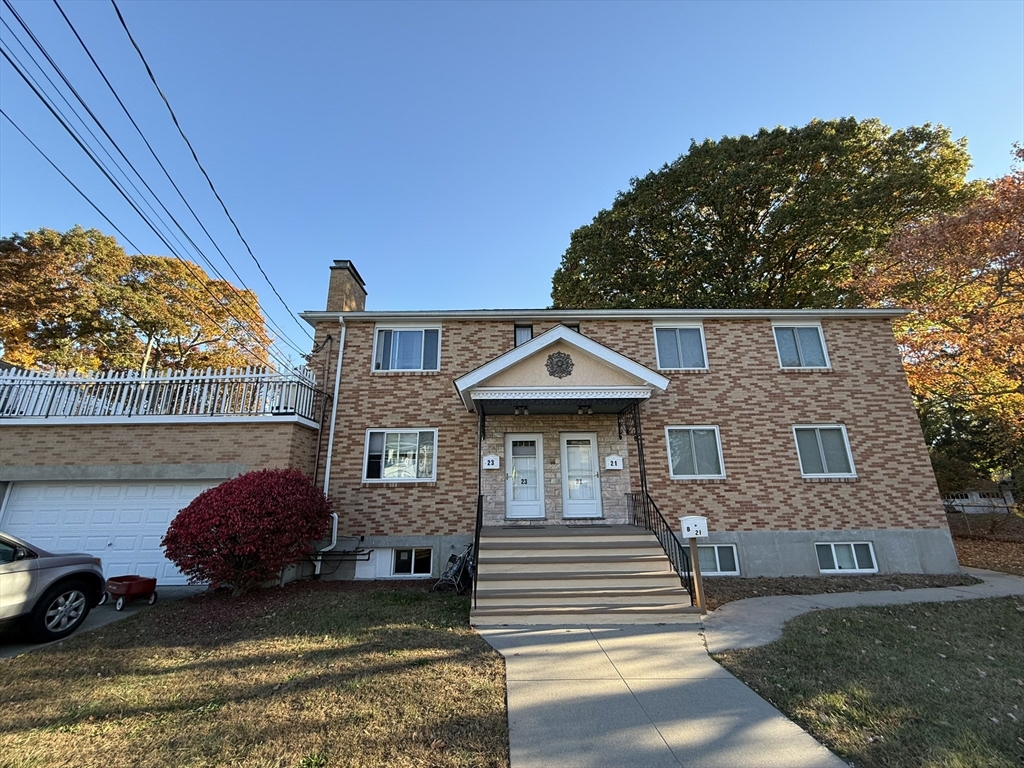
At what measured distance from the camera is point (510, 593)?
23.0 feet

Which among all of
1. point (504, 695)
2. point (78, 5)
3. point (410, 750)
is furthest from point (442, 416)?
point (78, 5)

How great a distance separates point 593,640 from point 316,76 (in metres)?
12.2

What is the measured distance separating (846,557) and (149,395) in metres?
16.0

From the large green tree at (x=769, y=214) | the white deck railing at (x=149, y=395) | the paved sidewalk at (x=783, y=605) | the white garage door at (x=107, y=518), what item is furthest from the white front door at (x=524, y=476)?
the large green tree at (x=769, y=214)

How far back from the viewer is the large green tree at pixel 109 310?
19.1 m

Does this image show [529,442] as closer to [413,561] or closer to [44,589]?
[413,561]

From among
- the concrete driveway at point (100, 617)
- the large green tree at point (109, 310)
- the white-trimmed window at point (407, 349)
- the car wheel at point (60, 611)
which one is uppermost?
the large green tree at point (109, 310)

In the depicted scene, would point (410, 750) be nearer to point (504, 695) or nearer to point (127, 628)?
point (504, 695)

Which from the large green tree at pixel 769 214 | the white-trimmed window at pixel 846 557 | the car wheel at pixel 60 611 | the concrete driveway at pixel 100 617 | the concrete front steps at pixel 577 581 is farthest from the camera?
the large green tree at pixel 769 214

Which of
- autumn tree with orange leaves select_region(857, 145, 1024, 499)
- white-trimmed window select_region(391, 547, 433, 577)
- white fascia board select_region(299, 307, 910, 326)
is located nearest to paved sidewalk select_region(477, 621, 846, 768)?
white-trimmed window select_region(391, 547, 433, 577)

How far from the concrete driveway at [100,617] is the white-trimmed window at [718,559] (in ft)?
34.1

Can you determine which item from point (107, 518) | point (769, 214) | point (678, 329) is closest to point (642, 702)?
point (678, 329)

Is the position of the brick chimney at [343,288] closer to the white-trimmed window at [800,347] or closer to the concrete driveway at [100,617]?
the concrete driveway at [100,617]

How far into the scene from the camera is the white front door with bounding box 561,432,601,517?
393 inches
